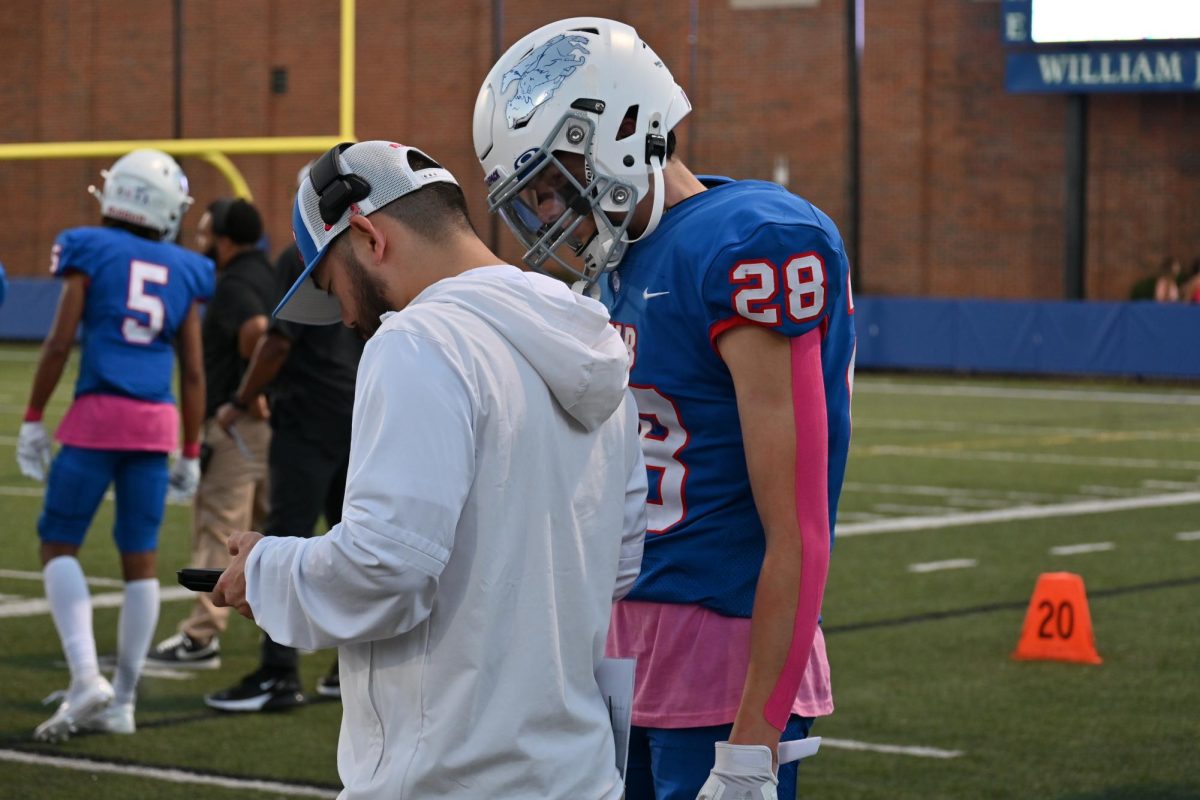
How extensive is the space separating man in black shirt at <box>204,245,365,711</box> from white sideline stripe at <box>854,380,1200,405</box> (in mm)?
17196

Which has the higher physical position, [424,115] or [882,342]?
[424,115]

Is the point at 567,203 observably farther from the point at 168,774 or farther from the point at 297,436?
the point at 297,436

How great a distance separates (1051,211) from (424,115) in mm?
11780

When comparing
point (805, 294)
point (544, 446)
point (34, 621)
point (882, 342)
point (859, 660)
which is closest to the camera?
point (544, 446)

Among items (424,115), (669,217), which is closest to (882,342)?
(424,115)

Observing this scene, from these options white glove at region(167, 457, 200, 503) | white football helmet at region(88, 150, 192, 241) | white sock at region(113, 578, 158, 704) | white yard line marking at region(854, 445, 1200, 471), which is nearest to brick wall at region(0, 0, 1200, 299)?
white yard line marking at region(854, 445, 1200, 471)

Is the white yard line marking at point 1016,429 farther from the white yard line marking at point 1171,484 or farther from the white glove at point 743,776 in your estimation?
the white glove at point 743,776

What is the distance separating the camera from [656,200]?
3.24 m

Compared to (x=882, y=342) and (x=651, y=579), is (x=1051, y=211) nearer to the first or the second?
(x=882, y=342)

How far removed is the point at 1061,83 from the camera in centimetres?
3105

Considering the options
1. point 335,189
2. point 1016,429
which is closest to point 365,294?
point 335,189

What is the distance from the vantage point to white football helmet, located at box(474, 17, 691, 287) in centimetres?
318

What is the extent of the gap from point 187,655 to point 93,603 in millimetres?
1492

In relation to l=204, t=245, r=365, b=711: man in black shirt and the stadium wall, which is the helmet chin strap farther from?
the stadium wall
